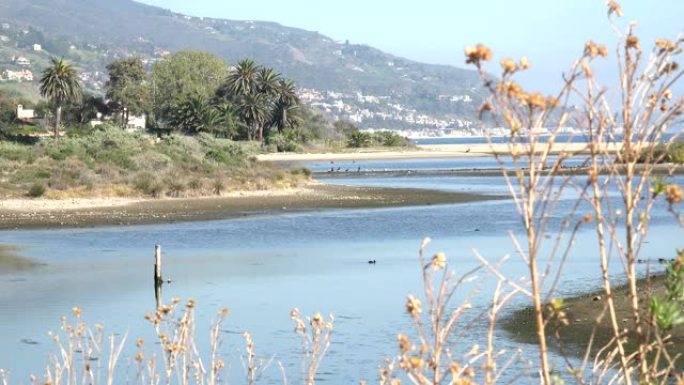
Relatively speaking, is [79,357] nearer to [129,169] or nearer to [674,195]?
[674,195]

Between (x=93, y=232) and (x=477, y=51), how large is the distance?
3434cm

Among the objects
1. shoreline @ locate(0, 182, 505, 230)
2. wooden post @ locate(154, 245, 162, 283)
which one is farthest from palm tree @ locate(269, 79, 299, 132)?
wooden post @ locate(154, 245, 162, 283)

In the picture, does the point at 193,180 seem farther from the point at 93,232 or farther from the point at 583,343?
the point at 583,343

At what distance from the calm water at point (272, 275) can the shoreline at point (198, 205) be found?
218cm

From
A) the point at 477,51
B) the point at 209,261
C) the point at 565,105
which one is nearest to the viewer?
the point at 477,51

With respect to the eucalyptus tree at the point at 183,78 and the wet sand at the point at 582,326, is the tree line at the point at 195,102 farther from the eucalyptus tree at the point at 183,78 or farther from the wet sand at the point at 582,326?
the wet sand at the point at 582,326

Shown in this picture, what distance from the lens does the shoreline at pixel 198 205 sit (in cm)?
4072

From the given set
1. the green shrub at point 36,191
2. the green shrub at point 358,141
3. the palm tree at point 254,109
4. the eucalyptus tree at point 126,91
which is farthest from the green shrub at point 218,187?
the green shrub at point 358,141

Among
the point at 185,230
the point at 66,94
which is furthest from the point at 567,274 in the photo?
the point at 66,94

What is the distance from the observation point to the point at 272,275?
2650 centimetres

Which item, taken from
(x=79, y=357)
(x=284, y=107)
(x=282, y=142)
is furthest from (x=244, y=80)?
(x=79, y=357)

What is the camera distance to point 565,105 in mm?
3846

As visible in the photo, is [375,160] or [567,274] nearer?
[567,274]

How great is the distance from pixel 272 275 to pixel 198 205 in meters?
21.0
